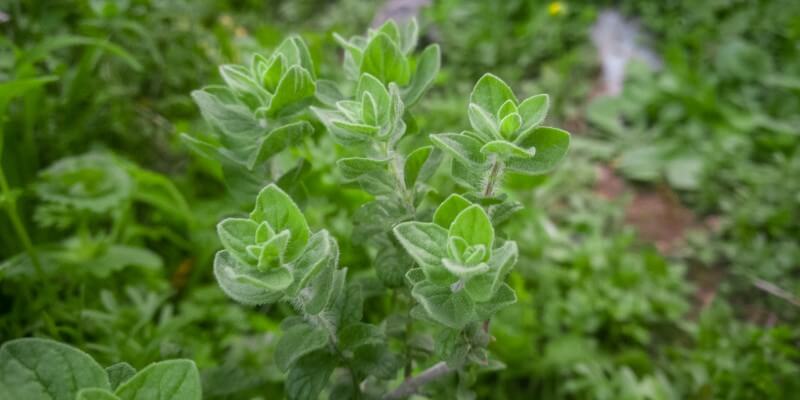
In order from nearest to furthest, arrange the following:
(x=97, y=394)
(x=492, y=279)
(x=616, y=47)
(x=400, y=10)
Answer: (x=97, y=394) → (x=492, y=279) → (x=400, y=10) → (x=616, y=47)

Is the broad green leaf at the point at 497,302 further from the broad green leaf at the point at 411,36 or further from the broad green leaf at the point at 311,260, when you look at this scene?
the broad green leaf at the point at 411,36

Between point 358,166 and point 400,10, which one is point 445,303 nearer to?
point 358,166

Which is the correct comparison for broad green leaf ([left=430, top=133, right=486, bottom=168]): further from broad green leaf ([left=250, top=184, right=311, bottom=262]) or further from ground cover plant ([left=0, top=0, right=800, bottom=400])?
broad green leaf ([left=250, top=184, right=311, bottom=262])

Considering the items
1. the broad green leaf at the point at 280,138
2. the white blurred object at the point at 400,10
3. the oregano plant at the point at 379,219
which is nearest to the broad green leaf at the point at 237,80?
the oregano plant at the point at 379,219

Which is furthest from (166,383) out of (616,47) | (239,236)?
(616,47)

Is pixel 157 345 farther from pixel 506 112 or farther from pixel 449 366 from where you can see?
pixel 506 112

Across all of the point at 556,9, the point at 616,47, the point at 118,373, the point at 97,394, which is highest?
the point at 97,394

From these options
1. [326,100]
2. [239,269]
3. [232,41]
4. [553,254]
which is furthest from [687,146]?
[239,269]
